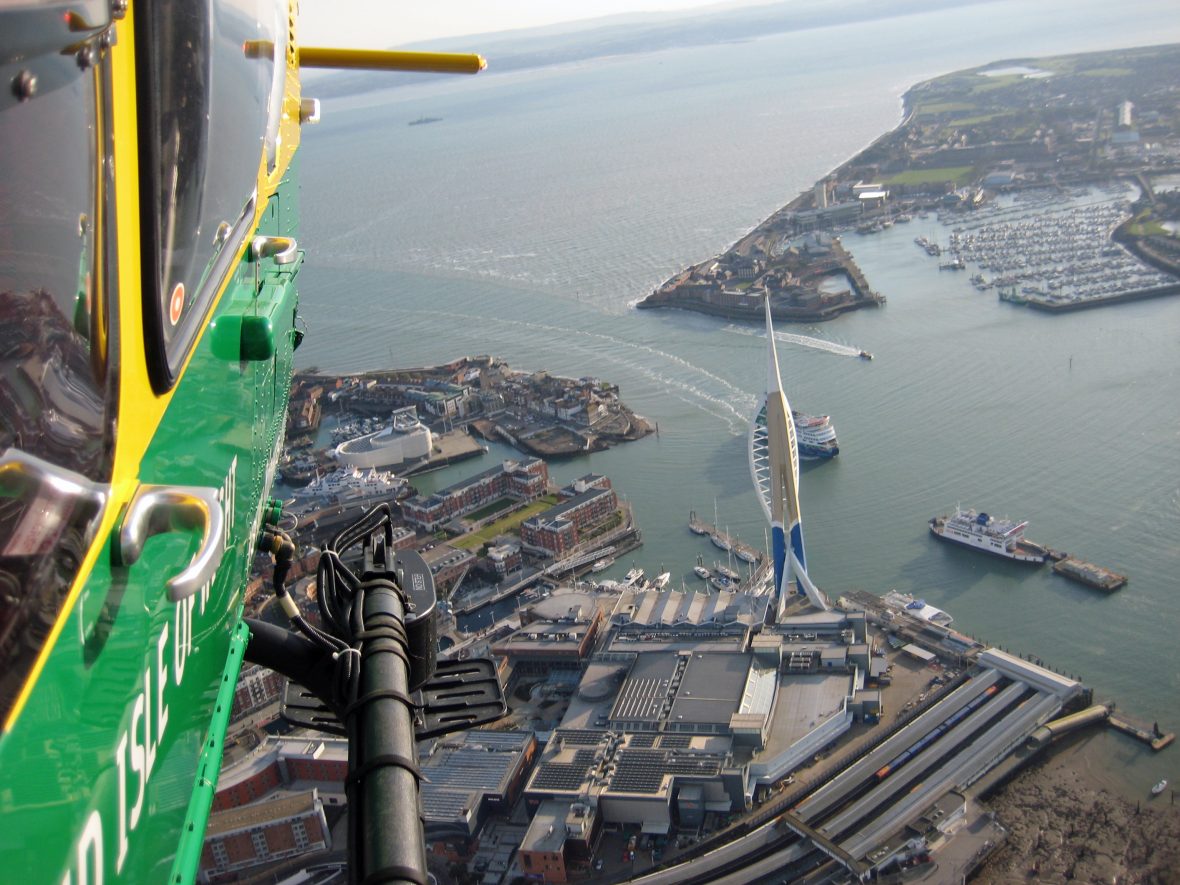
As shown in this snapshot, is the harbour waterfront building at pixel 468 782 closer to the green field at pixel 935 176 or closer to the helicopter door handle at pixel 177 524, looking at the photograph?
the helicopter door handle at pixel 177 524

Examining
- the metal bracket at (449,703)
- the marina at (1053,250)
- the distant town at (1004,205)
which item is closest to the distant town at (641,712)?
the metal bracket at (449,703)

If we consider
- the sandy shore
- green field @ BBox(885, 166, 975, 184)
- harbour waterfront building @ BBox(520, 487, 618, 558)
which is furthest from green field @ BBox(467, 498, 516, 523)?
green field @ BBox(885, 166, 975, 184)

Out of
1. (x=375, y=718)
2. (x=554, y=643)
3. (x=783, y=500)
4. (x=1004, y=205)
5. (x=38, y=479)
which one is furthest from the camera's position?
(x=1004, y=205)

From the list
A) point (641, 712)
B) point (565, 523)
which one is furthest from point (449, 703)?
point (565, 523)

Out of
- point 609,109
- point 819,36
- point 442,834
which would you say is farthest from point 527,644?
point 819,36

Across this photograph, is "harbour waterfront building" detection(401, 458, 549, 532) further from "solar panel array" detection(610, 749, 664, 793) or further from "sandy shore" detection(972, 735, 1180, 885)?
"sandy shore" detection(972, 735, 1180, 885)

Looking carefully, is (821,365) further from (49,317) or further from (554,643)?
(49,317)
